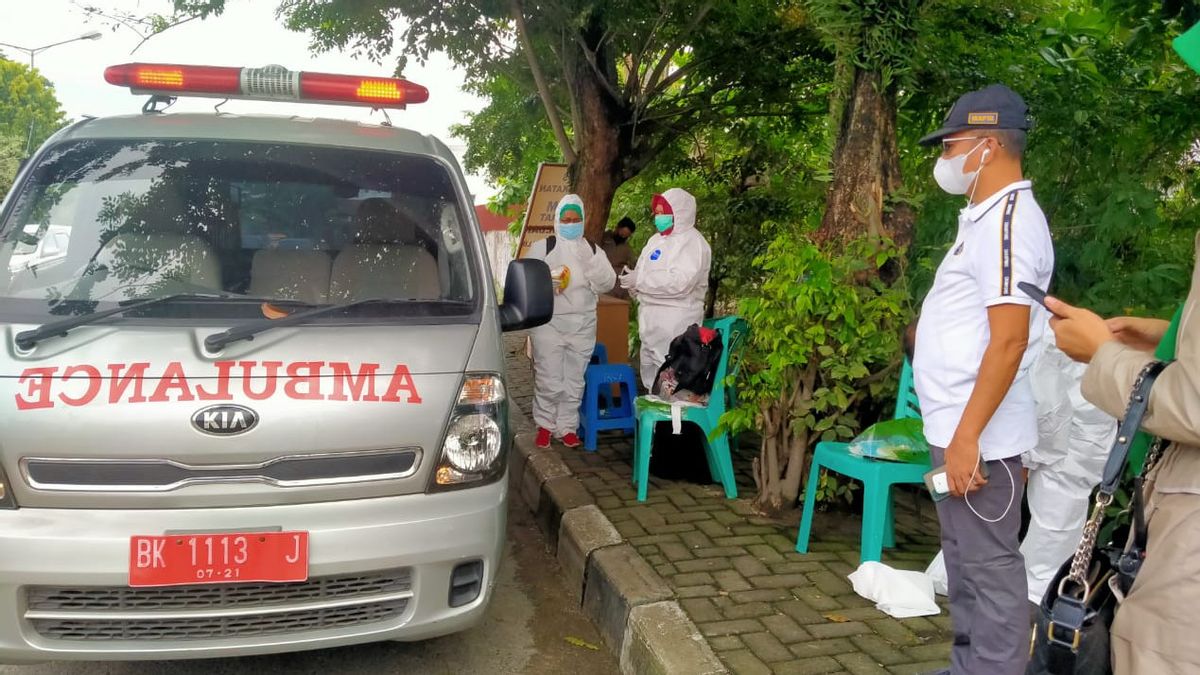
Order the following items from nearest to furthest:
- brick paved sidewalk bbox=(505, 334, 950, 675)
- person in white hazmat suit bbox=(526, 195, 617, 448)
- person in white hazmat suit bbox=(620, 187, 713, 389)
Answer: brick paved sidewalk bbox=(505, 334, 950, 675) < person in white hazmat suit bbox=(620, 187, 713, 389) < person in white hazmat suit bbox=(526, 195, 617, 448)

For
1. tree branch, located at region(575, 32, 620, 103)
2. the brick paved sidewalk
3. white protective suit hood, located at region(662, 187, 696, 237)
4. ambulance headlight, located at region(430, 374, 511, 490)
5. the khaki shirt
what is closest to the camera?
the khaki shirt

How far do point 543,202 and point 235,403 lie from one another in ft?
21.4

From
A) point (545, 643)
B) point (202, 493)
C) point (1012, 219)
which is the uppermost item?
point (1012, 219)

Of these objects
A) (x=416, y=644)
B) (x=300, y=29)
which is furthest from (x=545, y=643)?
(x=300, y=29)

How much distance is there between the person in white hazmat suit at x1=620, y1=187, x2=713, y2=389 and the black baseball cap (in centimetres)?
319

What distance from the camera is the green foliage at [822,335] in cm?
419

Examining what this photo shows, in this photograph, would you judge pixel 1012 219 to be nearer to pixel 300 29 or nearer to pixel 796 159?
pixel 796 159

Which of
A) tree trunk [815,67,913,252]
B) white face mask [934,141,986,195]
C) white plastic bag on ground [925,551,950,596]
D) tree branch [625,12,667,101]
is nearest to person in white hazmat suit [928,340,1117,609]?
white plastic bag on ground [925,551,950,596]

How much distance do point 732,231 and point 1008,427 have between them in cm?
635

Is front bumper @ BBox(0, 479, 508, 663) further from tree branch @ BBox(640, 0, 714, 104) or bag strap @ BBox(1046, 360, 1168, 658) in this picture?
tree branch @ BBox(640, 0, 714, 104)

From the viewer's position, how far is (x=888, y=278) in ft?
14.8

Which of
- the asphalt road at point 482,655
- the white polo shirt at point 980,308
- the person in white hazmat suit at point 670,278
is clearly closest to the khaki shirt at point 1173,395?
the white polo shirt at point 980,308

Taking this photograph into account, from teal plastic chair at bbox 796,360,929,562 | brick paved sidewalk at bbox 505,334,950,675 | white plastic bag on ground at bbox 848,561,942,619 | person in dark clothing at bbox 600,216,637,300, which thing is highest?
person in dark clothing at bbox 600,216,637,300

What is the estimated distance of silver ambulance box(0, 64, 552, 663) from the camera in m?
2.63
